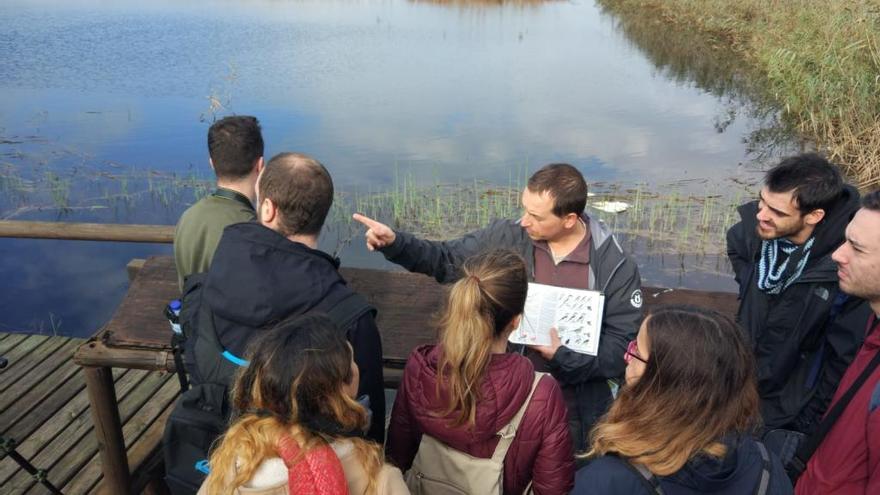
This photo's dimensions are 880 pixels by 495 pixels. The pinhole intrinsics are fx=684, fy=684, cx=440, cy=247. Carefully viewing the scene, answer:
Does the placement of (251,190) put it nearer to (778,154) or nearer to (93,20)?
(778,154)

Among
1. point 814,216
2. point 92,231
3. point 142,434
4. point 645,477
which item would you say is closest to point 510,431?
point 645,477

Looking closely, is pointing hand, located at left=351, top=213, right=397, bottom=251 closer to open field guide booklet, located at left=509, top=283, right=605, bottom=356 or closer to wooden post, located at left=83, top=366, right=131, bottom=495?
open field guide booklet, located at left=509, top=283, right=605, bottom=356

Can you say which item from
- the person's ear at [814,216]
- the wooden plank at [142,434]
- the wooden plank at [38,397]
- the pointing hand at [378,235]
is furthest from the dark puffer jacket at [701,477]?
the wooden plank at [38,397]

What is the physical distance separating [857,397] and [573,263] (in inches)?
40.3

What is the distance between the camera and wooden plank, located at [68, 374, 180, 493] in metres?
3.60

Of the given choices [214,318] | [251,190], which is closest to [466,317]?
[214,318]

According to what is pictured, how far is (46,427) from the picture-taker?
4352mm

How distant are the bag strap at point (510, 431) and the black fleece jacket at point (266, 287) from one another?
1.49ft

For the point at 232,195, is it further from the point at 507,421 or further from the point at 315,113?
the point at 315,113

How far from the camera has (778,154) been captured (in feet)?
38.0

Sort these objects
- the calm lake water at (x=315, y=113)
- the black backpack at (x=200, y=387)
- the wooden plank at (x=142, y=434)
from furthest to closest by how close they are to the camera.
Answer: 1. the calm lake water at (x=315, y=113)
2. the wooden plank at (x=142, y=434)
3. the black backpack at (x=200, y=387)

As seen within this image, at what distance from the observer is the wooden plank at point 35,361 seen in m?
4.84

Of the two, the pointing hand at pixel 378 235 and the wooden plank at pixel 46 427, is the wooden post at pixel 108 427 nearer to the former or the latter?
the wooden plank at pixel 46 427

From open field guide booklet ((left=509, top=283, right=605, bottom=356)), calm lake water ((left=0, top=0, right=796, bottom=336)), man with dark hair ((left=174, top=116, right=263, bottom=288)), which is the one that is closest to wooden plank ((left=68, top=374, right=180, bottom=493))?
man with dark hair ((left=174, top=116, right=263, bottom=288))
